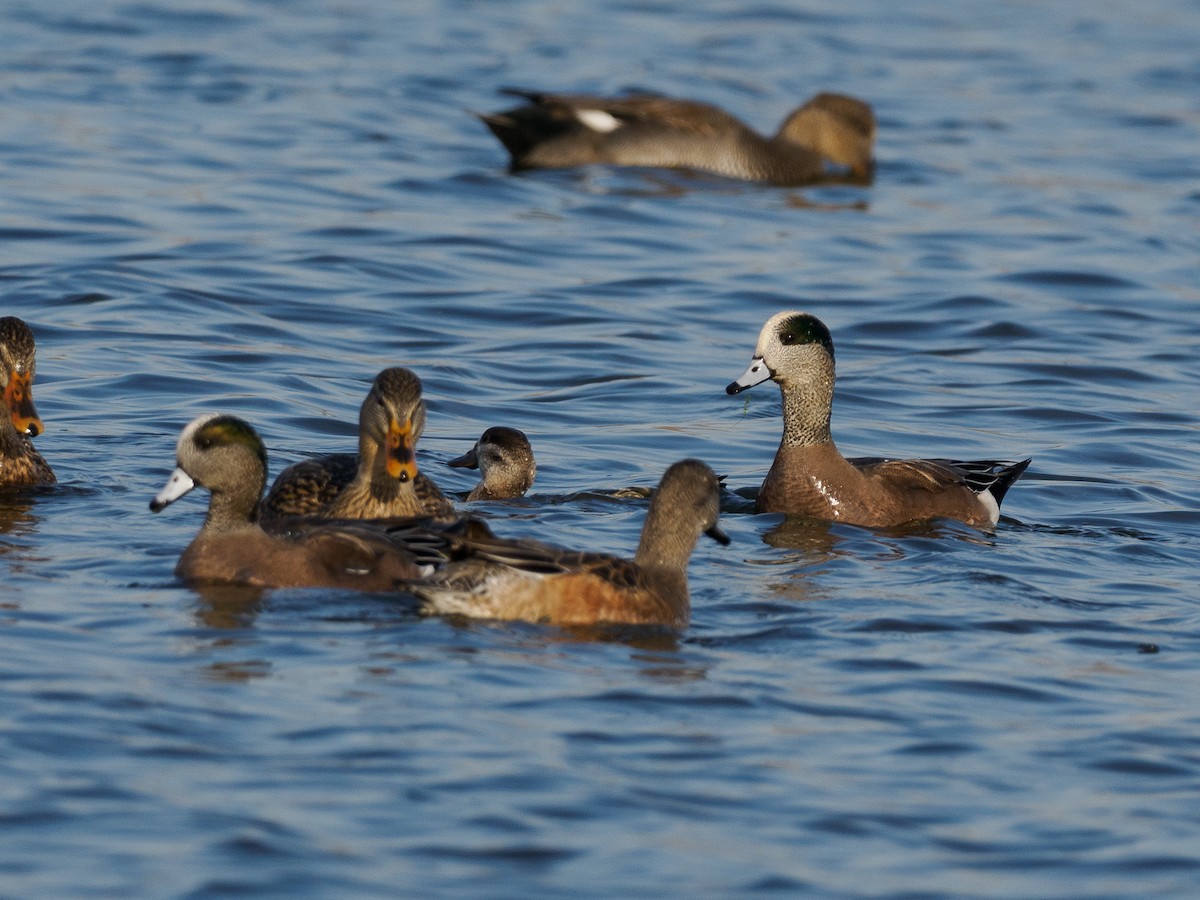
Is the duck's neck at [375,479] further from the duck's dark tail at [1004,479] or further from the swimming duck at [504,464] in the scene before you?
the duck's dark tail at [1004,479]

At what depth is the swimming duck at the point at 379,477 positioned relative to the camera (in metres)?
9.78

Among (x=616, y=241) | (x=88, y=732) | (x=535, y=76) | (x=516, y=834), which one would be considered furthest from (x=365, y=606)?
(x=535, y=76)

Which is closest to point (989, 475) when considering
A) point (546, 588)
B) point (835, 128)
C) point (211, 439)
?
point (546, 588)

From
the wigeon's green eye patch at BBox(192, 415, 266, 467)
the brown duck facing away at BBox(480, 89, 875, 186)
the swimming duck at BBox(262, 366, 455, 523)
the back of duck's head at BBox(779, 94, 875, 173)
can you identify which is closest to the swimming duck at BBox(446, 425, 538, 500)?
the swimming duck at BBox(262, 366, 455, 523)

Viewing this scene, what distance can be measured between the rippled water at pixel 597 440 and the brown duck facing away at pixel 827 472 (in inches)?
8.1

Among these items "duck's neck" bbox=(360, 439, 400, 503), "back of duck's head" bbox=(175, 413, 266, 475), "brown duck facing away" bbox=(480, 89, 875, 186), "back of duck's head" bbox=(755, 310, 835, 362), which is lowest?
"duck's neck" bbox=(360, 439, 400, 503)

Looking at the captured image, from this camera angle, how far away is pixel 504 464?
11281 mm

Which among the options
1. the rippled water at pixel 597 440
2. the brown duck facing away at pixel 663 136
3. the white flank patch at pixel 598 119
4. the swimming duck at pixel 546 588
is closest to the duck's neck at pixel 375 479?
the rippled water at pixel 597 440

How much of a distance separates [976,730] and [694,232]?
12162 mm

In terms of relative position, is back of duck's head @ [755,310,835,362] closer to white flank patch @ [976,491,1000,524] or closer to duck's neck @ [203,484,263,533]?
white flank patch @ [976,491,1000,524]

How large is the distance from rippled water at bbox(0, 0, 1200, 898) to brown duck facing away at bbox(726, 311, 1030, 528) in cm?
21

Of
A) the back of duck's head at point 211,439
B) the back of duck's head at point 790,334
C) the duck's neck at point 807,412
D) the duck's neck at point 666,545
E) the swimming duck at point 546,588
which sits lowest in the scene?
the swimming duck at point 546,588

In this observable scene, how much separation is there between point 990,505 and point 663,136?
11136 mm

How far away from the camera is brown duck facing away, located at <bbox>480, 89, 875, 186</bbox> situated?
2156 centimetres
